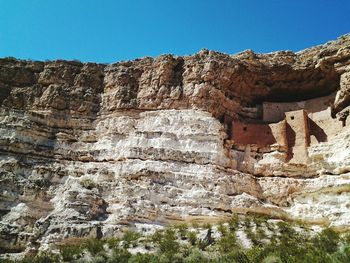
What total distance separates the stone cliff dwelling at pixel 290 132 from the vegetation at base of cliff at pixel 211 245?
479 cm

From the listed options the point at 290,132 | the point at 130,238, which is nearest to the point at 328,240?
the point at 130,238

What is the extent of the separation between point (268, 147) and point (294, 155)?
1.22m

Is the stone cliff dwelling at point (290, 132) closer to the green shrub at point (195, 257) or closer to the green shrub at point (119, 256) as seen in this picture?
the green shrub at point (195, 257)

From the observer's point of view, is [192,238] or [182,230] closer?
[192,238]

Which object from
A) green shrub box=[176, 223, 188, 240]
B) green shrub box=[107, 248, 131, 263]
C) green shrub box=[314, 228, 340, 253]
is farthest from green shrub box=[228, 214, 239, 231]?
green shrub box=[107, 248, 131, 263]

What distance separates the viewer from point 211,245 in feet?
53.4

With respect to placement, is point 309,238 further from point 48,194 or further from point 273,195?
point 48,194

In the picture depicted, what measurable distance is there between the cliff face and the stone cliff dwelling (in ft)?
0.18

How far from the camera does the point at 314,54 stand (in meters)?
24.6

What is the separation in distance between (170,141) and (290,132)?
222 inches

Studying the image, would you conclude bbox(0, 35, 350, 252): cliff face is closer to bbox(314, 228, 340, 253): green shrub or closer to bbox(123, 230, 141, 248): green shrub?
bbox(123, 230, 141, 248): green shrub

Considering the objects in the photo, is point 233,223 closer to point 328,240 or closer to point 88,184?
point 328,240

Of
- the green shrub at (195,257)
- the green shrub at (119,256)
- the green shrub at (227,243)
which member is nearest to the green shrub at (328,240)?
the green shrub at (227,243)

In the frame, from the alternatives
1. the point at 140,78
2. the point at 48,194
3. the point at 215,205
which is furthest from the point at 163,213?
the point at 140,78
